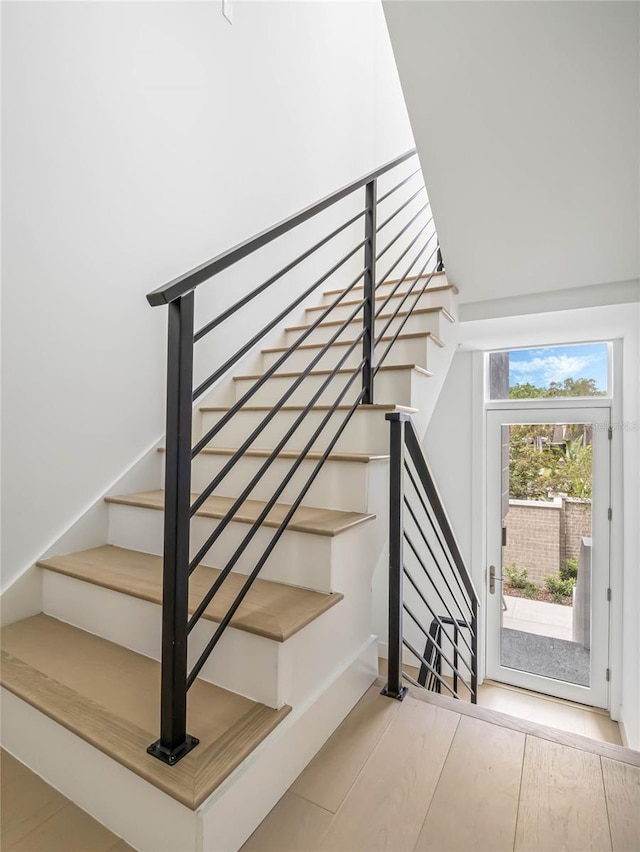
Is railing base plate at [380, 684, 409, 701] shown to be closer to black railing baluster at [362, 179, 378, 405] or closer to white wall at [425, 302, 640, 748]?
black railing baluster at [362, 179, 378, 405]

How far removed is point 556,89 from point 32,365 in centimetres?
189

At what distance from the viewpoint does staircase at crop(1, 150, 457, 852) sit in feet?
2.92

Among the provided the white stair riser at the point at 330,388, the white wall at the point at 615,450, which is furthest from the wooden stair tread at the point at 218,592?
the white wall at the point at 615,450

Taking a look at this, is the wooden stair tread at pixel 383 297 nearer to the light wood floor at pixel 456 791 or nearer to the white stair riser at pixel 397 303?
the white stair riser at pixel 397 303

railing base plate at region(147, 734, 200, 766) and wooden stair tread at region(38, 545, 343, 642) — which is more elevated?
wooden stair tread at region(38, 545, 343, 642)

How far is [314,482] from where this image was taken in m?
1.57

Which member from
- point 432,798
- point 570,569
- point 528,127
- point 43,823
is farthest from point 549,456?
point 43,823

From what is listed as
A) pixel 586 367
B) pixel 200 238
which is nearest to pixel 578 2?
pixel 200 238

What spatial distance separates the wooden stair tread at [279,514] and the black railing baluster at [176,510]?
1.50 feet

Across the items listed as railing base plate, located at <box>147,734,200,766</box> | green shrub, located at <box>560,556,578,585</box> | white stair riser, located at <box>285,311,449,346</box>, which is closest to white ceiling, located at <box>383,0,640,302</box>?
white stair riser, located at <box>285,311,449,346</box>

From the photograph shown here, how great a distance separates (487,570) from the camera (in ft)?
11.9

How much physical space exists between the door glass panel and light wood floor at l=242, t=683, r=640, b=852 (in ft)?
8.13

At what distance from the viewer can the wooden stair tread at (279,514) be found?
129cm

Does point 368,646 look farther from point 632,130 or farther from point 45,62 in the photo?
point 45,62
